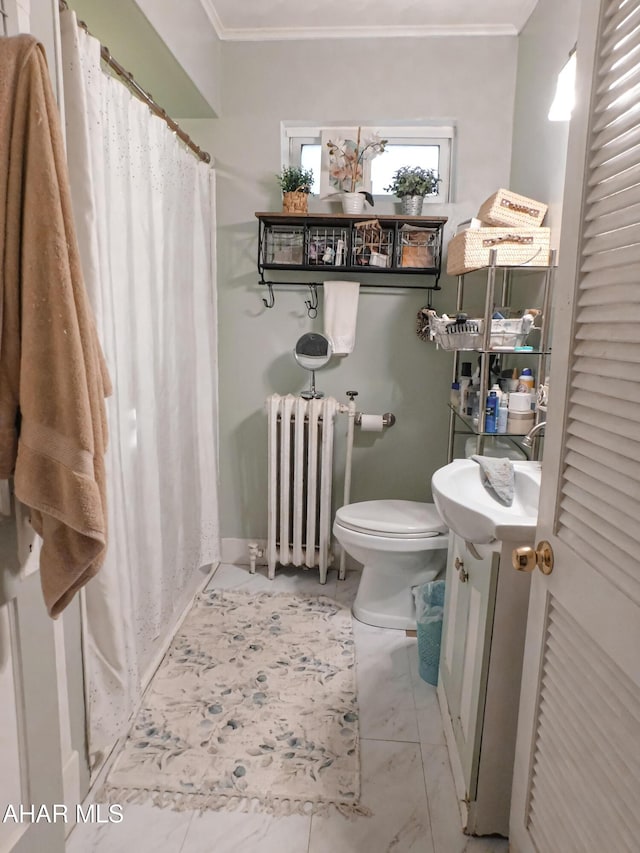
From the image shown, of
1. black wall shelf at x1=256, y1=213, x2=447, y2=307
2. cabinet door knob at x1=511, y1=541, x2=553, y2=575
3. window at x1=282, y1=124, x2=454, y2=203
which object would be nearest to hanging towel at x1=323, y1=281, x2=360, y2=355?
black wall shelf at x1=256, y1=213, x2=447, y2=307

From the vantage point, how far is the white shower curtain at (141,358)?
1.45 meters

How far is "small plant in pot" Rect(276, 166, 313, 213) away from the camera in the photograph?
2.52 metres

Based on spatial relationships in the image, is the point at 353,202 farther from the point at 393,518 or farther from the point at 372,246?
the point at 393,518

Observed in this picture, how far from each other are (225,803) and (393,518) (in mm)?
1212

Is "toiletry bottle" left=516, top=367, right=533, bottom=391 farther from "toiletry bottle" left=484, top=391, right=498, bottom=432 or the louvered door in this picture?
the louvered door

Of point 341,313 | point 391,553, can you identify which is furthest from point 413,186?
point 391,553

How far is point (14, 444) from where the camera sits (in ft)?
2.88

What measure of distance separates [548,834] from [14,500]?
44.4 inches

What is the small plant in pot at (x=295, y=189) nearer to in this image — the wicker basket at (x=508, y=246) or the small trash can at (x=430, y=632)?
the wicker basket at (x=508, y=246)

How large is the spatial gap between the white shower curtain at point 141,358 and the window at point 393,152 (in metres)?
0.48

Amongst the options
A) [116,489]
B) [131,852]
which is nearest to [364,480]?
[116,489]

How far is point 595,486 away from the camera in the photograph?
896 millimetres

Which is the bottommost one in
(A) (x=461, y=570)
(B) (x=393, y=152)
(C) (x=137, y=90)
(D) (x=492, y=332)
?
(A) (x=461, y=570)

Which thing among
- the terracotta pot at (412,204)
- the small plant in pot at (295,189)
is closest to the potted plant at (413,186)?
the terracotta pot at (412,204)
